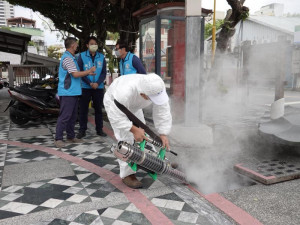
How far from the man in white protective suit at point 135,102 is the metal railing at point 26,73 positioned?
252 inches

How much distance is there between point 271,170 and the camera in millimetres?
3484

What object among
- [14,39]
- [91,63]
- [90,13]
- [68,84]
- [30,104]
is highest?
[90,13]

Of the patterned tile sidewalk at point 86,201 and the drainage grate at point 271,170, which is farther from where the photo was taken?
the drainage grate at point 271,170

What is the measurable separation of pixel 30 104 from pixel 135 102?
4.20 metres

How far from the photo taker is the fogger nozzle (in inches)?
99.2

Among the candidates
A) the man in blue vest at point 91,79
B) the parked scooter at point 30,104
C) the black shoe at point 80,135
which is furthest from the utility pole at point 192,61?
the parked scooter at point 30,104

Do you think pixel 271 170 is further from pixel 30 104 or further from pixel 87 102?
pixel 30 104

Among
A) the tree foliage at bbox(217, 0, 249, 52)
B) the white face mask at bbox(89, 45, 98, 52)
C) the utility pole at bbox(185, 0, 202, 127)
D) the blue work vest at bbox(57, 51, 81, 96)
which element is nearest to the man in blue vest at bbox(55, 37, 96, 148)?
the blue work vest at bbox(57, 51, 81, 96)

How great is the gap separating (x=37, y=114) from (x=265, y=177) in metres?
5.13

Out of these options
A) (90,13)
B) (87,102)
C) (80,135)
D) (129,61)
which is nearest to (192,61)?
(129,61)

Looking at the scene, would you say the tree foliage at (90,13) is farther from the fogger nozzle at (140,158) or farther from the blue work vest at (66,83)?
the fogger nozzle at (140,158)

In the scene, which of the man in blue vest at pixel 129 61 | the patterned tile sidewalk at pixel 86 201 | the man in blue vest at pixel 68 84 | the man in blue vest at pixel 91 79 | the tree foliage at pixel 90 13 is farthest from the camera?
the tree foliage at pixel 90 13

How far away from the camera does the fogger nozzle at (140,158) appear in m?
2.52

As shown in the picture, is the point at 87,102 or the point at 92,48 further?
the point at 87,102
